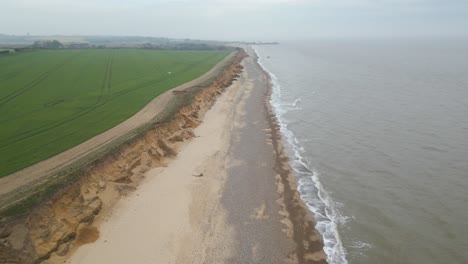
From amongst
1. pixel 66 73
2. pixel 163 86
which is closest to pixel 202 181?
pixel 163 86

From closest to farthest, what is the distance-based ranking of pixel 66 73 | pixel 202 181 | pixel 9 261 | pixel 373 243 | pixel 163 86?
1. pixel 9 261
2. pixel 373 243
3. pixel 202 181
4. pixel 163 86
5. pixel 66 73

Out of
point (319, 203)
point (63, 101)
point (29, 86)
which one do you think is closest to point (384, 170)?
point (319, 203)

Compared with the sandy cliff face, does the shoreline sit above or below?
below

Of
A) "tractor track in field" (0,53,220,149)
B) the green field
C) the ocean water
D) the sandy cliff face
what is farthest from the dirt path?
the ocean water

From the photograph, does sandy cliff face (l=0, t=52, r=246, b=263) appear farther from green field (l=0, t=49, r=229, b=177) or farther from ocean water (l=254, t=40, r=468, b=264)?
ocean water (l=254, t=40, r=468, b=264)

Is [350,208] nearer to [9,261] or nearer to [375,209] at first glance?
[375,209]

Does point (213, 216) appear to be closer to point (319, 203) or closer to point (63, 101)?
point (319, 203)
